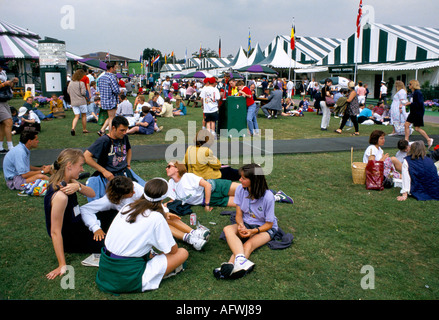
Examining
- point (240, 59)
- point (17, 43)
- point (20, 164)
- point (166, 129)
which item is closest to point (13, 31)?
point (17, 43)

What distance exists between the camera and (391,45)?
2458 centimetres

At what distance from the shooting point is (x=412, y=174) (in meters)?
5.50

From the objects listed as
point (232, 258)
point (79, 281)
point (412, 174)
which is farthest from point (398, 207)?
point (79, 281)

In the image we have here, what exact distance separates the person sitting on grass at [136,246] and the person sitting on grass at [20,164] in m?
3.29

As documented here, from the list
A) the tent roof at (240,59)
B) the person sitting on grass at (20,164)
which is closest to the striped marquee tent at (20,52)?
the tent roof at (240,59)

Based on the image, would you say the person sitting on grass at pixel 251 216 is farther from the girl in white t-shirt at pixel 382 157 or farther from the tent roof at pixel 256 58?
the tent roof at pixel 256 58

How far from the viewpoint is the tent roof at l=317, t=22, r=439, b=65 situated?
2303 centimetres

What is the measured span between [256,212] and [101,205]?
68.1 inches

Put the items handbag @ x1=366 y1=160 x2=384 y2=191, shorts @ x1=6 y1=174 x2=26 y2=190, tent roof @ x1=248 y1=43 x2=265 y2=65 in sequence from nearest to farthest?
shorts @ x1=6 y1=174 x2=26 y2=190, handbag @ x1=366 y1=160 x2=384 y2=191, tent roof @ x1=248 y1=43 x2=265 y2=65

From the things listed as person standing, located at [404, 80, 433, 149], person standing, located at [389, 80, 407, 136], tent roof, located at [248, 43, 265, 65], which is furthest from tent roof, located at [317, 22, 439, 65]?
person standing, located at [404, 80, 433, 149]

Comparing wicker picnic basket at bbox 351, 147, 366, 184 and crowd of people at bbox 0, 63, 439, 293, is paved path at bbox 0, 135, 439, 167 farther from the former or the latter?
wicker picnic basket at bbox 351, 147, 366, 184

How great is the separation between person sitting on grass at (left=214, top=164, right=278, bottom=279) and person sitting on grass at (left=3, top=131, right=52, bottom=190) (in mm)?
3635

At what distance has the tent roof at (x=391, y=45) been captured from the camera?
23.0 meters
